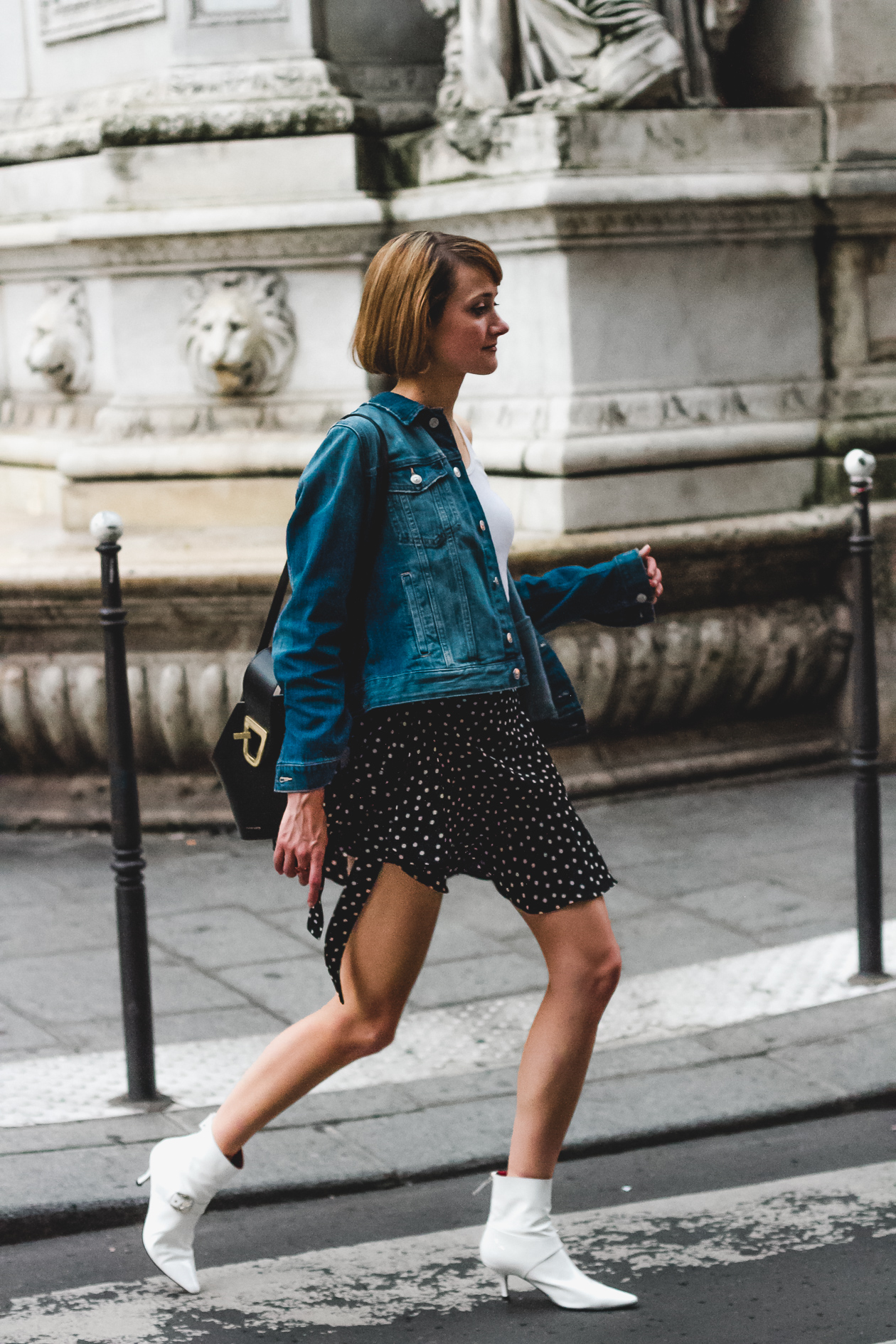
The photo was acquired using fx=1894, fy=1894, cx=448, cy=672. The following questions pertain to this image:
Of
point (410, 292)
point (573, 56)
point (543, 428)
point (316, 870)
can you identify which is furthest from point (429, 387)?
point (573, 56)

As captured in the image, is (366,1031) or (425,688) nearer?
(425,688)

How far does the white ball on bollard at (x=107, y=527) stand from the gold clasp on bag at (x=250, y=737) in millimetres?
956

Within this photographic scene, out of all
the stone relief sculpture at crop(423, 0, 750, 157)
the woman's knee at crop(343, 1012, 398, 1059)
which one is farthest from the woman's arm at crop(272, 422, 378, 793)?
the stone relief sculpture at crop(423, 0, 750, 157)

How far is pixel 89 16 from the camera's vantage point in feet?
25.0

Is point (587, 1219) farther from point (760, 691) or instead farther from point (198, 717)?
point (760, 691)

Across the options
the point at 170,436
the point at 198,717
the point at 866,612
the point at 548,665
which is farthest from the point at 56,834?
the point at 548,665

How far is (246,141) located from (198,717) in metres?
2.19

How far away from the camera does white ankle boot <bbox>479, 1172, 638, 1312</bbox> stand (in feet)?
10.5

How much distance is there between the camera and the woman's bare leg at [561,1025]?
3.15 metres

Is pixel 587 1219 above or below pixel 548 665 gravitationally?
below

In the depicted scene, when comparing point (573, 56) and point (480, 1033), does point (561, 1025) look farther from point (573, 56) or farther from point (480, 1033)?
point (573, 56)

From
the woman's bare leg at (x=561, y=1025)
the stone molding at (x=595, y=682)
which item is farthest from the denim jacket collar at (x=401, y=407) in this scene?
the stone molding at (x=595, y=682)

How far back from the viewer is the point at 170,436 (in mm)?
7215

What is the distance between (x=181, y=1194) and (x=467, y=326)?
1.58 meters
